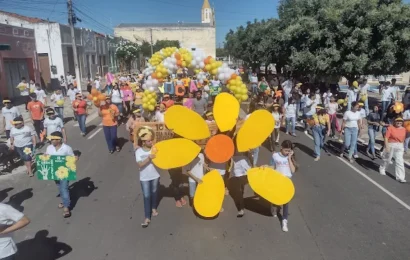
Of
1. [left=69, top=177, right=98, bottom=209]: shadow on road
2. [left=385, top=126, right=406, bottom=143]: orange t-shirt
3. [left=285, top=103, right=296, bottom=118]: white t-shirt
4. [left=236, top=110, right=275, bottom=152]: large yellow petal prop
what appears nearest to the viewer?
[left=236, top=110, right=275, bottom=152]: large yellow petal prop

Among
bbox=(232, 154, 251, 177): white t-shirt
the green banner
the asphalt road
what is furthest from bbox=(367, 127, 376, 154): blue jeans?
the green banner

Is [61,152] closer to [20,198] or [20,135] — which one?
[20,198]

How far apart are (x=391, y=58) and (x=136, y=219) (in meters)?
12.3

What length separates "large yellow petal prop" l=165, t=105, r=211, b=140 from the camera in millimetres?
5039

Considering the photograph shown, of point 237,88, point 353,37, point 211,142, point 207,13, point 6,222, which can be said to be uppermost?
point 207,13

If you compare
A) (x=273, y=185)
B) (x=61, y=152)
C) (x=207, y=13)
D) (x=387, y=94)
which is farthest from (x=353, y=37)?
(x=207, y=13)

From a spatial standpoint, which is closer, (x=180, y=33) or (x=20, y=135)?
(x=20, y=135)

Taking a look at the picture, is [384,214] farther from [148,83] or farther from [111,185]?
[148,83]

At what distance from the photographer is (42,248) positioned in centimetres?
440

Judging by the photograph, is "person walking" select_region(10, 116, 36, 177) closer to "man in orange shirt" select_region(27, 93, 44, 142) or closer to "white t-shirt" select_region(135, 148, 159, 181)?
"man in orange shirt" select_region(27, 93, 44, 142)

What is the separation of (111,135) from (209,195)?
4553 millimetres

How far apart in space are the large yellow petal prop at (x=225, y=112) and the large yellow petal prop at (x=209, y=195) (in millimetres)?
799

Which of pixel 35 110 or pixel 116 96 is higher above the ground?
pixel 116 96

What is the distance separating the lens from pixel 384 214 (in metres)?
5.28
